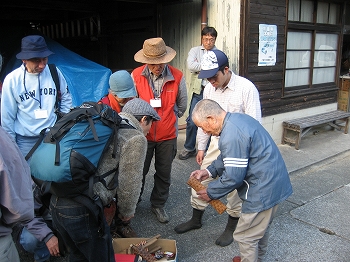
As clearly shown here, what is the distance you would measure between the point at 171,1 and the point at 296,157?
352 centimetres

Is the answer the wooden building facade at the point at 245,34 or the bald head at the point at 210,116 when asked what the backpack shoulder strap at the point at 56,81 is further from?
the wooden building facade at the point at 245,34

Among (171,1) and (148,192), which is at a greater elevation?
(171,1)

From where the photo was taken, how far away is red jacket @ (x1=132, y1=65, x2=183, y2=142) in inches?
131

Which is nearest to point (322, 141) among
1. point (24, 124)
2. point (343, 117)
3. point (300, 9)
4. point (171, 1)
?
point (343, 117)

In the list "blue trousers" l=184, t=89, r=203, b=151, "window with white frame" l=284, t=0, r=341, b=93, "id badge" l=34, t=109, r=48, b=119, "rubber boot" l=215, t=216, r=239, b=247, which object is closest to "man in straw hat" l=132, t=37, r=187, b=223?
"rubber boot" l=215, t=216, r=239, b=247

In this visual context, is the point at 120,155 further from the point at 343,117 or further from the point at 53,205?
the point at 343,117

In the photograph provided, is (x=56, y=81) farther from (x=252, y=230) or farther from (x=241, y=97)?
(x=252, y=230)

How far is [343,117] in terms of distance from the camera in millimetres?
7211

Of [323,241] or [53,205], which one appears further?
[323,241]

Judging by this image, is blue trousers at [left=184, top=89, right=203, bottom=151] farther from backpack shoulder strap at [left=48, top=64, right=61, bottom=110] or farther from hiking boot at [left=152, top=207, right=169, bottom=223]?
backpack shoulder strap at [left=48, top=64, right=61, bottom=110]

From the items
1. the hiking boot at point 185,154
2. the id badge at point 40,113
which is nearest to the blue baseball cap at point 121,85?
the id badge at point 40,113

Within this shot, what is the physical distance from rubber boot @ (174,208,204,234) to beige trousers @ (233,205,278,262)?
0.90m

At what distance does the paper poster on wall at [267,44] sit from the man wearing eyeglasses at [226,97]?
2.90 m

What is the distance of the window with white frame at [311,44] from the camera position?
6543 mm
